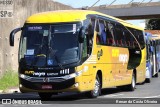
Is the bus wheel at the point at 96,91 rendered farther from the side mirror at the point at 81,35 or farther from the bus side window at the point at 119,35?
the bus side window at the point at 119,35

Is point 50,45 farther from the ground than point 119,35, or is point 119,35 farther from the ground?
point 119,35

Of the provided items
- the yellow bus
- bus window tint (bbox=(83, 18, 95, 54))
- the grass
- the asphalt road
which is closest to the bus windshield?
the yellow bus

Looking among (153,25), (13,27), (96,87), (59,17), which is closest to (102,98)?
(96,87)

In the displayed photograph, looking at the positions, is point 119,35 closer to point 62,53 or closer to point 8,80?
point 62,53

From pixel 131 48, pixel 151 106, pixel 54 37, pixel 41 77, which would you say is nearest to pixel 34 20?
pixel 54 37

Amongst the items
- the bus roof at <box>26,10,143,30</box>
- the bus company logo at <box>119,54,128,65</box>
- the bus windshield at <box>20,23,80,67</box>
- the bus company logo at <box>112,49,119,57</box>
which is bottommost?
the bus company logo at <box>119,54,128,65</box>

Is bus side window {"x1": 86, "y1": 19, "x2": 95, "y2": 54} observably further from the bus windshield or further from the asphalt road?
the asphalt road

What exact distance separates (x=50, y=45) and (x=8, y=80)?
339 inches

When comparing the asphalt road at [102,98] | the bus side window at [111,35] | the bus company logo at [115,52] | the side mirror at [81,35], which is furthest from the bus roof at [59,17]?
the bus company logo at [115,52]

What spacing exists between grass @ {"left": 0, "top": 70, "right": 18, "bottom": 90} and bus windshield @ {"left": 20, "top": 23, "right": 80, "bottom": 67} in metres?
7.18

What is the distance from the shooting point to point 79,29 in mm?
16594

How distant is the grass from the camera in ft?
78.6

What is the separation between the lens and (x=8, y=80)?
24.6 m

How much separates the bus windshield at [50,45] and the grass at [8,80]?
718 cm
